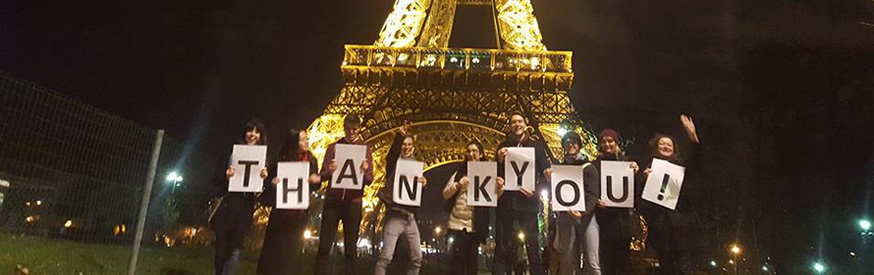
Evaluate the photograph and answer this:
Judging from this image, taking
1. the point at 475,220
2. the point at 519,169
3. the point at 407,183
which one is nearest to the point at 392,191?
the point at 407,183

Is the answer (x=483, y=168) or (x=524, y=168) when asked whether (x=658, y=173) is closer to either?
(x=524, y=168)

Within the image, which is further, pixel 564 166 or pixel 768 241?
pixel 768 241

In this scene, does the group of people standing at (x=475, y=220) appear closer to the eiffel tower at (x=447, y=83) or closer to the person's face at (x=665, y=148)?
the person's face at (x=665, y=148)

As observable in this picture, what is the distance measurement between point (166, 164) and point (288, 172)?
12.0ft

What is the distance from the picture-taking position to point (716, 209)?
1630 centimetres

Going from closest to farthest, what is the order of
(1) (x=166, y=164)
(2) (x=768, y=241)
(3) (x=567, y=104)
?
(1) (x=166, y=164), (2) (x=768, y=241), (3) (x=567, y=104)

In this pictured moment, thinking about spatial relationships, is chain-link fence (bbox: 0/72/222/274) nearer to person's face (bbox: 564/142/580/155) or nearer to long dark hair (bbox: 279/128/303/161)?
long dark hair (bbox: 279/128/303/161)

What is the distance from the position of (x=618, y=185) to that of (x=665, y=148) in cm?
70

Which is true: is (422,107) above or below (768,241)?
above

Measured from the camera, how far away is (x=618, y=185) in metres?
6.11

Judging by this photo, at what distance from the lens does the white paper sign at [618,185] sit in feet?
19.9

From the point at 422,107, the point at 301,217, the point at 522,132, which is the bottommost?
the point at 301,217

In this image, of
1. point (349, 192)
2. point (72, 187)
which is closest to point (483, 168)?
point (349, 192)

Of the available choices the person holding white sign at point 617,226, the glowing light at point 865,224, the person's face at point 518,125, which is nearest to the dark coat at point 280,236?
the person's face at point 518,125
